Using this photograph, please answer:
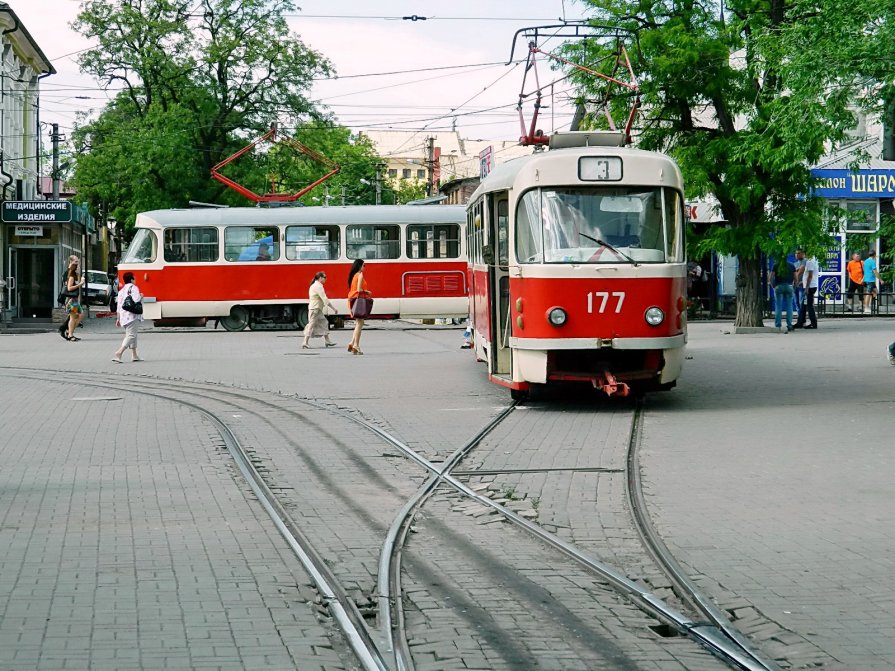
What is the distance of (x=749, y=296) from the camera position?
30438 millimetres

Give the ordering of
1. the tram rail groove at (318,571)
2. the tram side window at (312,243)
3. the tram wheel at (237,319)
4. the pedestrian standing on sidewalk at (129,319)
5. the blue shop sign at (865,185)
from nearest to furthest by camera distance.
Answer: the tram rail groove at (318,571) → the pedestrian standing on sidewalk at (129,319) → the tram wheel at (237,319) → the tram side window at (312,243) → the blue shop sign at (865,185)

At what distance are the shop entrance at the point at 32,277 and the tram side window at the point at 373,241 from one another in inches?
606

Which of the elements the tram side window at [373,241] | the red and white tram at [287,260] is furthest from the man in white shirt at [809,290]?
the tram side window at [373,241]

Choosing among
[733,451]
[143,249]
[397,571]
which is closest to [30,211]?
[143,249]

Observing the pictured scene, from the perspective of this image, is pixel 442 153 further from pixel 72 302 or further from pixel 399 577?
pixel 399 577

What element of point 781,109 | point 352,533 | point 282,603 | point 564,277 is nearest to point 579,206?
point 564,277

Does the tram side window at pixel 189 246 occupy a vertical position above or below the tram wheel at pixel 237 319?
above

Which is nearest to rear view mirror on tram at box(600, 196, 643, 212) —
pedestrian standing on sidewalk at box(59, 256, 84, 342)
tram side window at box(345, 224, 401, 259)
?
pedestrian standing on sidewalk at box(59, 256, 84, 342)

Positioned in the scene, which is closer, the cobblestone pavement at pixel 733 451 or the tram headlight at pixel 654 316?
the cobblestone pavement at pixel 733 451

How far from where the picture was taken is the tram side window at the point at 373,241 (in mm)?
36219

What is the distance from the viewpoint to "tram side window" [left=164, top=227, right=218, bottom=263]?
35625 millimetres

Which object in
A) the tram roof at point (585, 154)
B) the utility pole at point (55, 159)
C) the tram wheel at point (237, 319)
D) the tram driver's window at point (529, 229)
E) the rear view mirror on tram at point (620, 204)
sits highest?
the utility pole at point (55, 159)

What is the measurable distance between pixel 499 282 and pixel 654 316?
2.24m

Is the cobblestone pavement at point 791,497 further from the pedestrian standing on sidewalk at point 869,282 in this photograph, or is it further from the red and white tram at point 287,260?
the pedestrian standing on sidewalk at point 869,282
